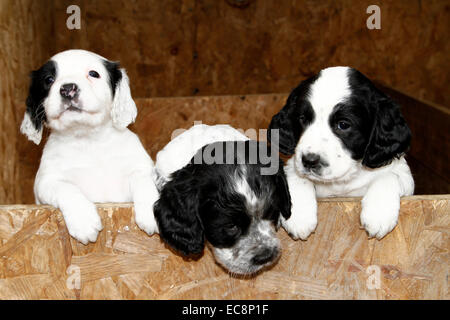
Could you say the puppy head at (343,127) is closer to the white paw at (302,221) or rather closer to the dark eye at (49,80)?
the white paw at (302,221)

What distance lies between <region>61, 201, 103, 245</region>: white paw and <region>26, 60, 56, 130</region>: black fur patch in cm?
62

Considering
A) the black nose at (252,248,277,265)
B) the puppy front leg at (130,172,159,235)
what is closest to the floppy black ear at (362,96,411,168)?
the black nose at (252,248,277,265)

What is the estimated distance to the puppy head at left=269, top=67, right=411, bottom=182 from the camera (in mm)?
2312

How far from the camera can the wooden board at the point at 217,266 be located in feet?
7.38

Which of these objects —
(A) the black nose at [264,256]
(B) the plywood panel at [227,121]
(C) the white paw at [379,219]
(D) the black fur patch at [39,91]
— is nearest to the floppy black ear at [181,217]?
(A) the black nose at [264,256]

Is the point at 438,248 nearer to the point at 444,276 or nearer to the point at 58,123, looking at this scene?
the point at 444,276

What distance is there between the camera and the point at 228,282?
2369mm

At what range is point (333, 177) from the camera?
2.33 metres

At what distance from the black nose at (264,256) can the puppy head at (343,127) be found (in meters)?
0.42

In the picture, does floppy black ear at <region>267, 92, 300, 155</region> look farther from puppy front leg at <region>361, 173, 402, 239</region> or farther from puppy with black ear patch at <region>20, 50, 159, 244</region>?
puppy with black ear patch at <region>20, 50, 159, 244</region>

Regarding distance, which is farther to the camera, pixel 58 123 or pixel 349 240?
pixel 58 123

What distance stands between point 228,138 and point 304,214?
27.7 inches

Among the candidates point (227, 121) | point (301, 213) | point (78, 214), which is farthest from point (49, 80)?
point (227, 121)

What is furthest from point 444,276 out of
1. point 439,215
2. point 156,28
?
point 156,28
